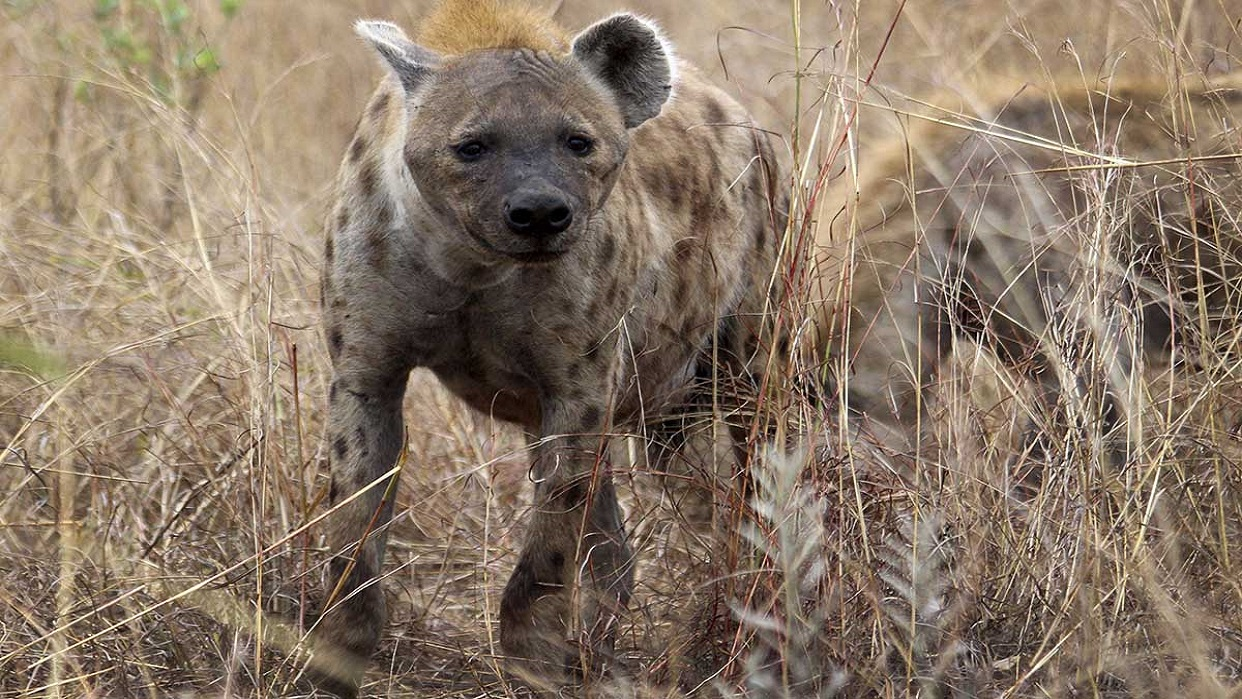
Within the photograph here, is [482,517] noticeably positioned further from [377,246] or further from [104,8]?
[104,8]

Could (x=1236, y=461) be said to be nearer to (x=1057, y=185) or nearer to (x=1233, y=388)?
(x=1233, y=388)

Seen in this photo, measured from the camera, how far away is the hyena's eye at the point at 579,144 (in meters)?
2.78

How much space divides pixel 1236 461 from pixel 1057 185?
1.49 meters

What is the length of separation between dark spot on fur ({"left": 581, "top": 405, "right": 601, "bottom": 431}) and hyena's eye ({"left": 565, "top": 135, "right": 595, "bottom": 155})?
1.63 ft

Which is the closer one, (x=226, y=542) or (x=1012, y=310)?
(x=226, y=542)

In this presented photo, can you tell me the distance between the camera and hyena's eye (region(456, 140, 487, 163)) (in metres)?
2.72

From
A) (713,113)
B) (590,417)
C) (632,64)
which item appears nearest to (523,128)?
(632,64)

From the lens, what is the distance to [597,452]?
2875mm

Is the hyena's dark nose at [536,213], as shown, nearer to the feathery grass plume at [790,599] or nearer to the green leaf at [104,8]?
the feathery grass plume at [790,599]

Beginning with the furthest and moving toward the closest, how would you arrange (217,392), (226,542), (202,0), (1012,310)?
(202,0), (1012,310), (217,392), (226,542)

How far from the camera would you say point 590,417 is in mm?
3004

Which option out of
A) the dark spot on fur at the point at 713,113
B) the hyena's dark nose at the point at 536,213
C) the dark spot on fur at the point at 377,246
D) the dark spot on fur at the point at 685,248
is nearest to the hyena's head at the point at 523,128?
the hyena's dark nose at the point at 536,213

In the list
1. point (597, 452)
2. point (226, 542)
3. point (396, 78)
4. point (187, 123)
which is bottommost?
point (226, 542)

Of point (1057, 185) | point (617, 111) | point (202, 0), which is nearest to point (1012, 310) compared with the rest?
point (1057, 185)
